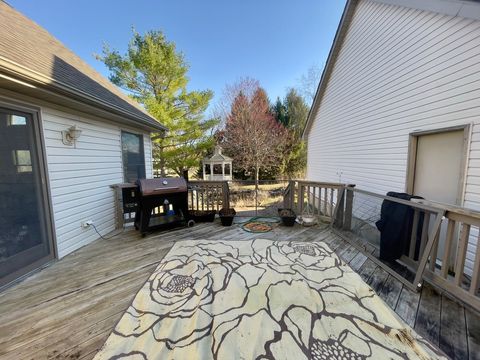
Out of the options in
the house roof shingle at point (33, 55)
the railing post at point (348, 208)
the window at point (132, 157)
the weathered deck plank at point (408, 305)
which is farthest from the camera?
the window at point (132, 157)

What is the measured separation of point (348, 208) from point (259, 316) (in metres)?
2.73

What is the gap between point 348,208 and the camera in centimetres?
364

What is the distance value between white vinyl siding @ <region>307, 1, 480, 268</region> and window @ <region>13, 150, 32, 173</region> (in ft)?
18.6

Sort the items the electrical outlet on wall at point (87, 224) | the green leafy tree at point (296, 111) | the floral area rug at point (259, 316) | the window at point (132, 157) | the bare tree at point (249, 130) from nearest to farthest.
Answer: the floral area rug at point (259, 316), the electrical outlet on wall at point (87, 224), the window at point (132, 157), the bare tree at point (249, 130), the green leafy tree at point (296, 111)

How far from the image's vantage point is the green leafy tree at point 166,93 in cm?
782

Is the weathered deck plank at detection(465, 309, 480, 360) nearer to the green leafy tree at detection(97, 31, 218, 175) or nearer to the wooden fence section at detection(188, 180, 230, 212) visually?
the wooden fence section at detection(188, 180, 230, 212)

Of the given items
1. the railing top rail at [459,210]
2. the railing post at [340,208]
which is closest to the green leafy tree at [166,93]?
the railing post at [340,208]

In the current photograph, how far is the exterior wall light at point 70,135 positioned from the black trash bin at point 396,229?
15.6 ft

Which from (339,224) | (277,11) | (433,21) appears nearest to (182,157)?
(277,11)

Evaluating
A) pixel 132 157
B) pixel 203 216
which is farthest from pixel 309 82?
pixel 203 216

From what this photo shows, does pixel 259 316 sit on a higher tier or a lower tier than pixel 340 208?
lower

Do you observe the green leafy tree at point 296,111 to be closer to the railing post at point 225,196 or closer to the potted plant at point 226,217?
the railing post at point 225,196

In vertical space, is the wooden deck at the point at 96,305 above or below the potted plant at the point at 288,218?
below

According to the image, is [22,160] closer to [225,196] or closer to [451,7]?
[225,196]
